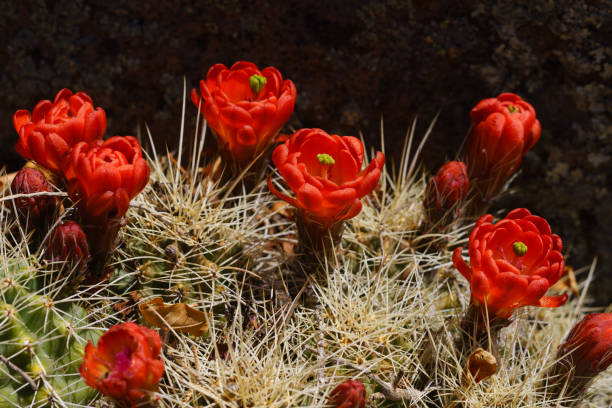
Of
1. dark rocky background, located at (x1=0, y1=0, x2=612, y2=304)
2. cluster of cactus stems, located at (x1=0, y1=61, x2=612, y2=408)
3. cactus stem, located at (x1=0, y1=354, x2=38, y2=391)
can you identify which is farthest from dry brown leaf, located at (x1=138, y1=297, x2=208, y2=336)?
dark rocky background, located at (x1=0, y1=0, x2=612, y2=304)

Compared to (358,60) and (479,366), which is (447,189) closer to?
(479,366)

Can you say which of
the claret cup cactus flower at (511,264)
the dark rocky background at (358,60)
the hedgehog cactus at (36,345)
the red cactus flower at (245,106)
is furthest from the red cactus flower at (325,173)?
the dark rocky background at (358,60)


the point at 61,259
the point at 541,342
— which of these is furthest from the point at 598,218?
the point at 61,259

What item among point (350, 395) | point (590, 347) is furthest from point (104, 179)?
point (590, 347)

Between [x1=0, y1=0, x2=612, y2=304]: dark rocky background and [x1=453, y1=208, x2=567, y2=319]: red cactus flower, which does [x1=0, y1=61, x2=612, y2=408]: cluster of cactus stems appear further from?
[x1=0, y1=0, x2=612, y2=304]: dark rocky background

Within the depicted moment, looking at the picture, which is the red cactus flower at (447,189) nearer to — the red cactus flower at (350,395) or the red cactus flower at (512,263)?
the red cactus flower at (512,263)

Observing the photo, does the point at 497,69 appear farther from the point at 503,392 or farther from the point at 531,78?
the point at 503,392
